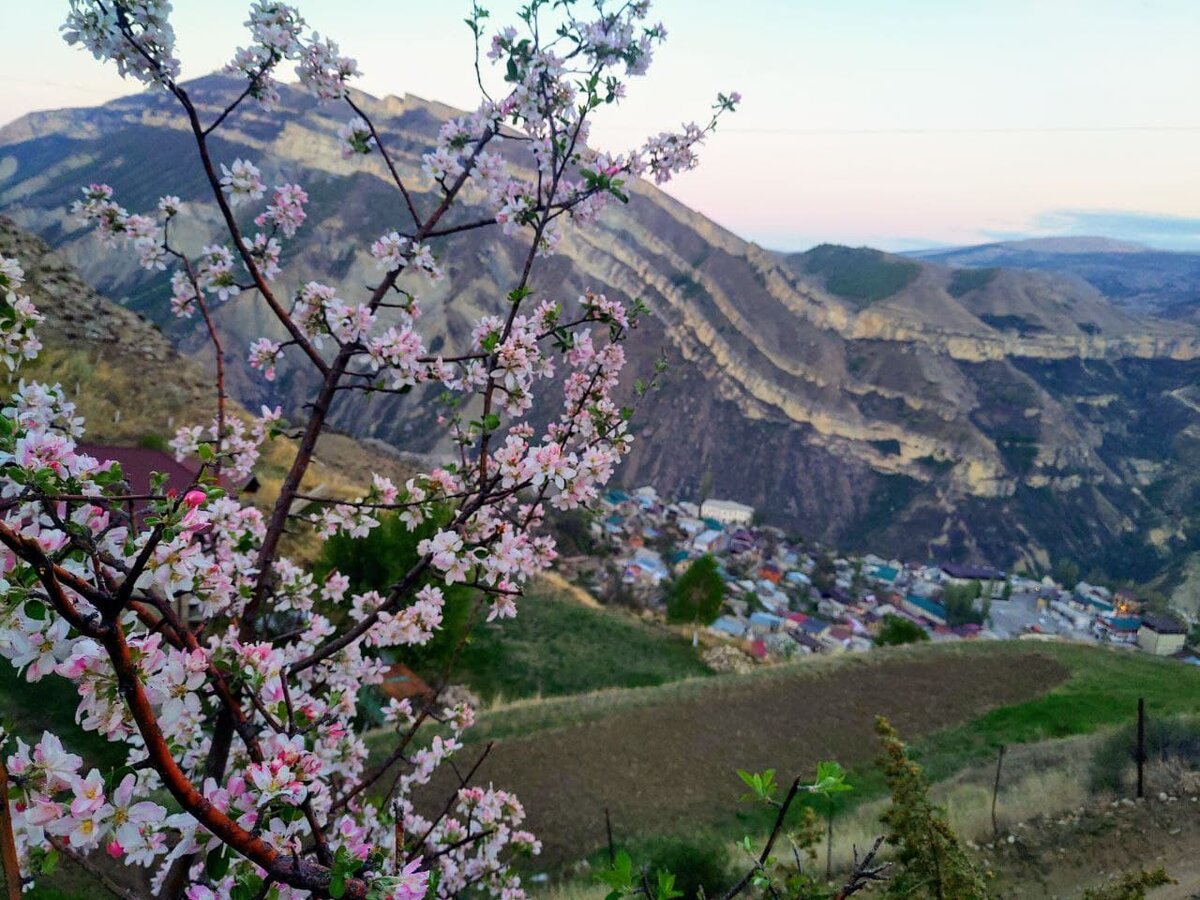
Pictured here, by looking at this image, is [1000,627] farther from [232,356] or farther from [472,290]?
[232,356]

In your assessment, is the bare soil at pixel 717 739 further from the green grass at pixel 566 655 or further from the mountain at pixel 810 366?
the mountain at pixel 810 366

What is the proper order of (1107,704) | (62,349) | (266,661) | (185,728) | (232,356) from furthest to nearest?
(232,356) < (62,349) < (1107,704) < (185,728) < (266,661)

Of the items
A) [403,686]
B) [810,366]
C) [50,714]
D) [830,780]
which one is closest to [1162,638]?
[403,686]

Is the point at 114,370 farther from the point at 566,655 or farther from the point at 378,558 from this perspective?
the point at 566,655

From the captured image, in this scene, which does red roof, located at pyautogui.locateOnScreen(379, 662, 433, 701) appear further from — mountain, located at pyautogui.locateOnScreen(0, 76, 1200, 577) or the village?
mountain, located at pyautogui.locateOnScreen(0, 76, 1200, 577)

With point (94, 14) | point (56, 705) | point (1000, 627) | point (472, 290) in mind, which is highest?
point (472, 290)

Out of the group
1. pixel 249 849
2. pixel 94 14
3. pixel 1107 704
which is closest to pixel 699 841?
pixel 249 849
